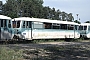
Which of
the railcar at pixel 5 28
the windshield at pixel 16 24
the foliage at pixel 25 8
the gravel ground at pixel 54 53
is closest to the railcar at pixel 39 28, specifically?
the windshield at pixel 16 24

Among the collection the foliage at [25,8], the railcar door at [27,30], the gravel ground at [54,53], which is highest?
the foliage at [25,8]

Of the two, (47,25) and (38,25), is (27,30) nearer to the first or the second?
(38,25)

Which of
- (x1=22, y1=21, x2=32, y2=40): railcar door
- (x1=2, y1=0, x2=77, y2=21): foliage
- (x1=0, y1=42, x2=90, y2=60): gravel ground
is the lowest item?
(x1=0, y1=42, x2=90, y2=60): gravel ground

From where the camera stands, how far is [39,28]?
24625 millimetres

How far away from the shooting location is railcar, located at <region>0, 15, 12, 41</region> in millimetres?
20203

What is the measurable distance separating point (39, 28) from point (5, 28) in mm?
5067

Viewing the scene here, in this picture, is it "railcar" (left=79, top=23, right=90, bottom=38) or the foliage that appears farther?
the foliage

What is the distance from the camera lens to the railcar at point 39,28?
75.6ft

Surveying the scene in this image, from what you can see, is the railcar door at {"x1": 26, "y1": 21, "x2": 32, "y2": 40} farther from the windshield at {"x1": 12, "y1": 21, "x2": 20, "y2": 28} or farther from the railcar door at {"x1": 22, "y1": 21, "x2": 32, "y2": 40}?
the windshield at {"x1": 12, "y1": 21, "x2": 20, "y2": 28}

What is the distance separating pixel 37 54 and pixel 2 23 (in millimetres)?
9642

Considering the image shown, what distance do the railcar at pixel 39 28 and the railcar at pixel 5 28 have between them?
4.16 feet

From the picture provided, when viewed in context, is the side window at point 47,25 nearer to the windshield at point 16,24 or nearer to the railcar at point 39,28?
the railcar at point 39,28

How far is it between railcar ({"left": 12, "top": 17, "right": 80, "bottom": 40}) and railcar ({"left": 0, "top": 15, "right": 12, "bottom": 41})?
1268 mm

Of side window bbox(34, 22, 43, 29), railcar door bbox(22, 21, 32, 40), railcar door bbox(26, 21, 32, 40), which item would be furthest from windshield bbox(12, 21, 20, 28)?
side window bbox(34, 22, 43, 29)
